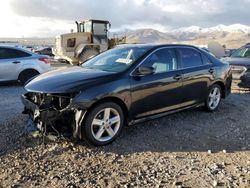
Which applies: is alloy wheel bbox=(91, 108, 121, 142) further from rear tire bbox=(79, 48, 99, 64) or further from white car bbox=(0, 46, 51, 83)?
rear tire bbox=(79, 48, 99, 64)

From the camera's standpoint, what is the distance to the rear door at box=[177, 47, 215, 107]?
6.62 metres

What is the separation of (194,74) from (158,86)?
46.5 inches

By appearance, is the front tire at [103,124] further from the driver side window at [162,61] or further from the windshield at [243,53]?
the windshield at [243,53]

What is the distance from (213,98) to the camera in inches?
297

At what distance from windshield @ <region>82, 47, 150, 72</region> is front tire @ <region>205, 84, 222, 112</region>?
2054 millimetres

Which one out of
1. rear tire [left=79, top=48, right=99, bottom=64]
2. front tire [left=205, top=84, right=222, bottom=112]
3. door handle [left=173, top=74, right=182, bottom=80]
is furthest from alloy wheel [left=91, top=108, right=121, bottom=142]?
rear tire [left=79, top=48, right=99, bottom=64]

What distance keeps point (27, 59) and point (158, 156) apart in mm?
7811

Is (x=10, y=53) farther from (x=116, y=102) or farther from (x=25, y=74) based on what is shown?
(x=116, y=102)

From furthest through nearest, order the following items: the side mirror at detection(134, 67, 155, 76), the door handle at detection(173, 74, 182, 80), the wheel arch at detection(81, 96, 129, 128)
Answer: the door handle at detection(173, 74, 182, 80)
the side mirror at detection(134, 67, 155, 76)
the wheel arch at detection(81, 96, 129, 128)

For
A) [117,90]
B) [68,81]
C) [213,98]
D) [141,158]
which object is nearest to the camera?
[141,158]

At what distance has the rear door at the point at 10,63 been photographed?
36.1 ft

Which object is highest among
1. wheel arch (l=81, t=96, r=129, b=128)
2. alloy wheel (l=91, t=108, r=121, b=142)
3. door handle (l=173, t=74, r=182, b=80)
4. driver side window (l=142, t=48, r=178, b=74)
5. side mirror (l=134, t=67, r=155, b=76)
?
driver side window (l=142, t=48, r=178, b=74)

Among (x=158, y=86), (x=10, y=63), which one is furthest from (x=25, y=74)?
(x=158, y=86)

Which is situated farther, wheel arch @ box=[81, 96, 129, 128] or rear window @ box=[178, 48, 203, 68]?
rear window @ box=[178, 48, 203, 68]
